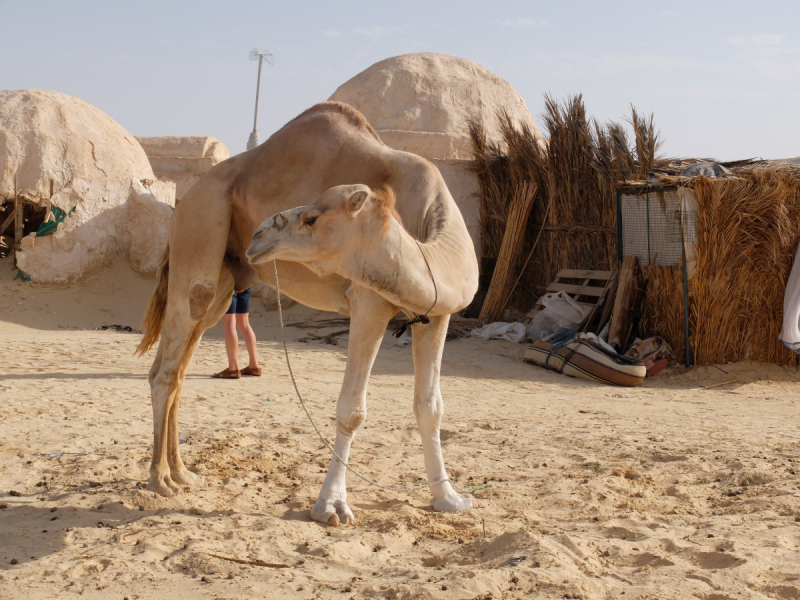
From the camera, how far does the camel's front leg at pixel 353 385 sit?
3.44m

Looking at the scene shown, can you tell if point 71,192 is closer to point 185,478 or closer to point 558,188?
point 558,188

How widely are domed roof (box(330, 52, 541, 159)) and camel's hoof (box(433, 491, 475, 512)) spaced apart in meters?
11.4

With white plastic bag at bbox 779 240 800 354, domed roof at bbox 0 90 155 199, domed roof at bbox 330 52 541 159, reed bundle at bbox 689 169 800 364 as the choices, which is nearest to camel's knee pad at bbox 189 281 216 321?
reed bundle at bbox 689 169 800 364

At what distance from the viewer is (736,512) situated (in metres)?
3.78

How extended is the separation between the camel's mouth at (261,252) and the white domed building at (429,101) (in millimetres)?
11657

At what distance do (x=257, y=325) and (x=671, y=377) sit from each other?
21.6 feet

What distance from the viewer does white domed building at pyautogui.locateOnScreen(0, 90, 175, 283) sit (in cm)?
1176

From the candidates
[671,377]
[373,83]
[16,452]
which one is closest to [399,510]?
[16,452]

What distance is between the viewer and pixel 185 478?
13.9 ft

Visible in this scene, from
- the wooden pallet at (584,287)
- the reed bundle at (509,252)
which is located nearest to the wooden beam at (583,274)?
the wooden pallet at (584,287)

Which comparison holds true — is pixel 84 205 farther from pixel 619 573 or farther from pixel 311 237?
pixel 619 573

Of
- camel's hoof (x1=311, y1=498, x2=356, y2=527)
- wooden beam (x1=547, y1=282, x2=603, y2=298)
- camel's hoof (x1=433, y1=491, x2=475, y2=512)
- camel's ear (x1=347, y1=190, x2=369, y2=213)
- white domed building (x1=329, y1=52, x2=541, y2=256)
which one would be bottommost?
camel's hoof (x1=433, y1=491, x2=475, y2=512)

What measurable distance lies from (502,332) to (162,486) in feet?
25.4

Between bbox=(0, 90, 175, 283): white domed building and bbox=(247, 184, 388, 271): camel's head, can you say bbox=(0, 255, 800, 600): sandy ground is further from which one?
bbox=(0, 90, 175, 283): white domed building
